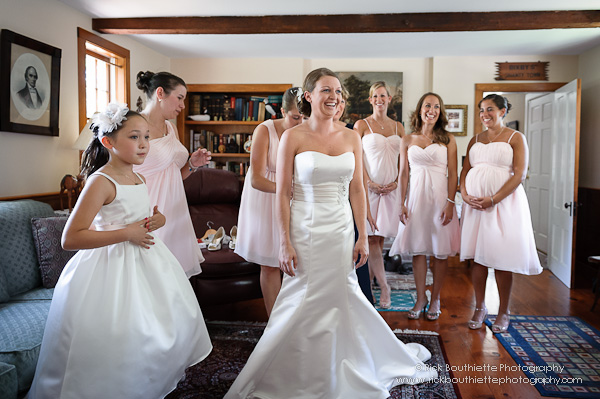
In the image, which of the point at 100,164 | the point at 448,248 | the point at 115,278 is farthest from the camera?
the point at 448,248

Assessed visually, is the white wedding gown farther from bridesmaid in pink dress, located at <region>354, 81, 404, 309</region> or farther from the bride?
bridesmaid in pink dress, located at <region>354, 81, 404, 309</region>

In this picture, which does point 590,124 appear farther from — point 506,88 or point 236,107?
point 236,107

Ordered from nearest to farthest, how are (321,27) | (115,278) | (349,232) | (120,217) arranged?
1. (115,278)
2. (120,217)
3. (349,232)
4. (321,27)

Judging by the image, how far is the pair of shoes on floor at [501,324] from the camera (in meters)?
3.21

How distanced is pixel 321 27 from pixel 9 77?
2768 mm

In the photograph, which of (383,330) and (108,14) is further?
(108,14)

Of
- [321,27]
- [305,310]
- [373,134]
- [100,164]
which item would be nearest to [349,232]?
[305,310]

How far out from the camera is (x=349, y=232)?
221 centimetres

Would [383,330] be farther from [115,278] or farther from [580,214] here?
[580,214]

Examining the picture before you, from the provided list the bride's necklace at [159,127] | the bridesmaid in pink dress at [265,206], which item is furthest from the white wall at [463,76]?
the bride's necklace at [159,127]

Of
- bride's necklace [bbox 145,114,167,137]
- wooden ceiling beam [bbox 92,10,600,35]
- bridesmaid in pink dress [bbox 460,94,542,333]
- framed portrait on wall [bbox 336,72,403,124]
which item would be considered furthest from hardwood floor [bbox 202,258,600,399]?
wooden ceiling beam [bbox 92,10,600,35]

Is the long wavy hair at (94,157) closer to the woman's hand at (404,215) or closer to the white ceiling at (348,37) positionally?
the woman's hand at (404,215)

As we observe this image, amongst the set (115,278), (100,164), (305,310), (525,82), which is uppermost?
(525,82)

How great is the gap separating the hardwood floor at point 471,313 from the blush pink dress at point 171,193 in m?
1.15
